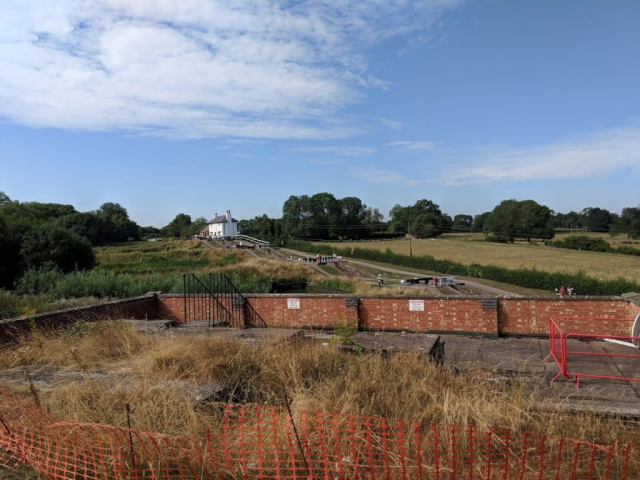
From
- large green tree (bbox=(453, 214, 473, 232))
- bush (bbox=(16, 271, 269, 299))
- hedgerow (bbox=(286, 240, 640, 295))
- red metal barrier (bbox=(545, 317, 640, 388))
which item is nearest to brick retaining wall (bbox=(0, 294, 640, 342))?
red metal barrier (bbox=(545, 317, 640, 388))

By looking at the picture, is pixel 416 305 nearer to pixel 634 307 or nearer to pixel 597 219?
pixel 634 307

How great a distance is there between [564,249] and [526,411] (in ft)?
→ 260

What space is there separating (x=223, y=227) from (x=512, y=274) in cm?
8176

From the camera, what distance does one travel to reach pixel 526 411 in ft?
15.1

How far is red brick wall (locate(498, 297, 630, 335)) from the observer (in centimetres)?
1145

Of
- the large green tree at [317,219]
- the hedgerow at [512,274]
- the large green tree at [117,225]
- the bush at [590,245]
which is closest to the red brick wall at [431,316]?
the hedgerow at [512,274]

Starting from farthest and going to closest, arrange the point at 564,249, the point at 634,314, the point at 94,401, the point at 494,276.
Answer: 1. the point at 564,249
2. the point at 494,276
3. the point at 634,314
4. the point at 94,401

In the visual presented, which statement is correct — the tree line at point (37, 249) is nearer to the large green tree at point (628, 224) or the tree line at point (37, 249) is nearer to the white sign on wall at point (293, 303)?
the white sign on wall at point (293, 303)

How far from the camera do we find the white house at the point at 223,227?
365ft

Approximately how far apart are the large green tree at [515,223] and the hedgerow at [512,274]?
37475 millimetres

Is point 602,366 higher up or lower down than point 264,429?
lower down

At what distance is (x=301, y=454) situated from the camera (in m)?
3.61

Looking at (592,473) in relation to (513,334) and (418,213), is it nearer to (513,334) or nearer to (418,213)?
(513,334)

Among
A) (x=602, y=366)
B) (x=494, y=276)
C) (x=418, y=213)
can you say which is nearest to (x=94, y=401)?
(x=602, y=366)
